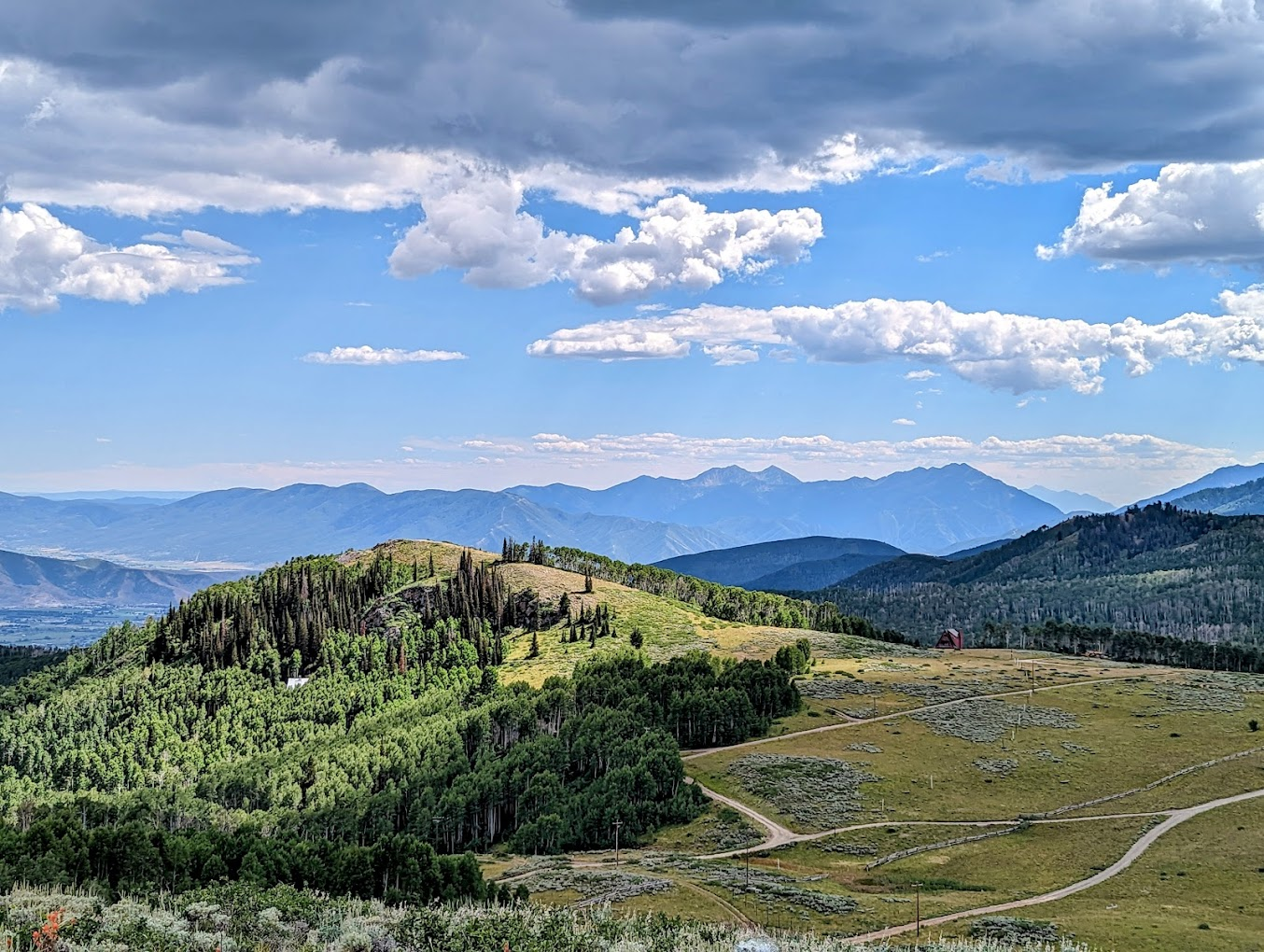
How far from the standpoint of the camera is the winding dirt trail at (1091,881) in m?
69.0

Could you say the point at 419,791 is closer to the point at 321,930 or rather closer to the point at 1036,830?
the point at 1036,830

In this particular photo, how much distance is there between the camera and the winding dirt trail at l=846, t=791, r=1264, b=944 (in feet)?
226

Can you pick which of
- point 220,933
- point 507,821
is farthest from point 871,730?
point 220,933

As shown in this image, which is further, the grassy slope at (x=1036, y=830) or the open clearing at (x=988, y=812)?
the open clearing at (x=988, y=812)

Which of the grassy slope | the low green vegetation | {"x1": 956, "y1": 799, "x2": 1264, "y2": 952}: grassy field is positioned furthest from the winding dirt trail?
the low green vegetation

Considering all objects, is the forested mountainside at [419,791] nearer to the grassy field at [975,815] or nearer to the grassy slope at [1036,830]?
the grassy field at [975,815]

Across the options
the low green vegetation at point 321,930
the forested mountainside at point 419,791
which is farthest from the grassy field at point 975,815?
the low green vegetation at point 321,930

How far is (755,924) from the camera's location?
70.6 meters

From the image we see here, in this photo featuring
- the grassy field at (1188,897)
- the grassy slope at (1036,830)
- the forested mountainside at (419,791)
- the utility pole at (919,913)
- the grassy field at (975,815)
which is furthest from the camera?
the forested mountainside at (419,791)

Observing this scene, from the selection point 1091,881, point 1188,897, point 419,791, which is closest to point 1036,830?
point 1091,881

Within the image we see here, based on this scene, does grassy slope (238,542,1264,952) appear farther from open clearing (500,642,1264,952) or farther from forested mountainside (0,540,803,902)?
forested mountainside (0,540,803,902)

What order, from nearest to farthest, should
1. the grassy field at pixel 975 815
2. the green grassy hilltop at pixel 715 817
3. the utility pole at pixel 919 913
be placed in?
1. the utility pole at pixel 919 913
2. the green grassy hilltop at pixel 715 817
3. the grassy field at pixel 975 815

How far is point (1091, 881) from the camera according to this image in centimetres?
8612

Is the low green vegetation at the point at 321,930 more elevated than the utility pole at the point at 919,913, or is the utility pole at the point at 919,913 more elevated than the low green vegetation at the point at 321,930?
the low green vegetation at the point at 321,930
